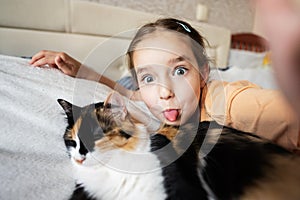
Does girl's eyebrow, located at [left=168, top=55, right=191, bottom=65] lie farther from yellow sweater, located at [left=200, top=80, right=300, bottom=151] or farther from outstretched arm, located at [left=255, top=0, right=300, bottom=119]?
outstretched arm, located at [left=255, top=0, right=300, bottom=119]

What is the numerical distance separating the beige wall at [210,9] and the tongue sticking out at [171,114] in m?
1.10

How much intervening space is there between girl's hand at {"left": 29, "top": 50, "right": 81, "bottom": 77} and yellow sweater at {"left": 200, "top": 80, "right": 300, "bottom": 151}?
0.49 m

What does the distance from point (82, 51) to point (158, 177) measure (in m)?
1.08

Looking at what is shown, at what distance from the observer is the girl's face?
0.46 meters

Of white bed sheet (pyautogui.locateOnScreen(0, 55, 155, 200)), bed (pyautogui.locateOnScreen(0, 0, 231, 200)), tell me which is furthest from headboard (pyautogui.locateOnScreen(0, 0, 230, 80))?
white bed sheet (pyautogui.locateOnScreen(0, 55, 155, 200))

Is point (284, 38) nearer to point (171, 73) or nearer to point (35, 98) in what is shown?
point (171, 73)

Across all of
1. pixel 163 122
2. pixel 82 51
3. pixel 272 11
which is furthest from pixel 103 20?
pixel 272 11

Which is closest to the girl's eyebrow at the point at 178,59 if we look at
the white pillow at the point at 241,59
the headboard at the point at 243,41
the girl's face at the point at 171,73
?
the girl's face at the point at 171,73

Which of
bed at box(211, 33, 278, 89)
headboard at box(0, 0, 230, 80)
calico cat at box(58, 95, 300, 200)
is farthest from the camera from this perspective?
bed at box(211, 33, 278, 89)

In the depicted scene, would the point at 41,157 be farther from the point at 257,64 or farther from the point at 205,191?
the point at 257,64

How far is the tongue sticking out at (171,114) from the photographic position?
1.60 feet

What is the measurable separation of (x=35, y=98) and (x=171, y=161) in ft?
1.21

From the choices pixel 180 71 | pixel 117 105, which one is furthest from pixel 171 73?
pixel 117 105

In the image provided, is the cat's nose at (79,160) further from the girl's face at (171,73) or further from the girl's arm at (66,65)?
the girl's arm at (66,65)
